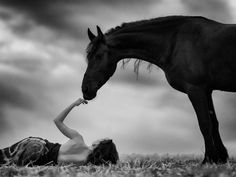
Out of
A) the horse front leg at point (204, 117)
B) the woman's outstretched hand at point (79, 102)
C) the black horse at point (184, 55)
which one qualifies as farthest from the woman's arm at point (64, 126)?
the horse front leg at point (204, 117)

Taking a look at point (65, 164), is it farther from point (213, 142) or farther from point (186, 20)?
point (186, 20)

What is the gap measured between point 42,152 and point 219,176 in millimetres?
2907

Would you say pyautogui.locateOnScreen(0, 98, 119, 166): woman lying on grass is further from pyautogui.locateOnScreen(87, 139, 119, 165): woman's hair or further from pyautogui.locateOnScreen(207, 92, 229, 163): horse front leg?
pyautogui.locateOnScreen(207, 92, 229, 163): horse front leg

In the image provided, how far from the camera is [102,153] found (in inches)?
242

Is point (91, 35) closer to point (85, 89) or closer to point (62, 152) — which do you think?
point (85, 89)

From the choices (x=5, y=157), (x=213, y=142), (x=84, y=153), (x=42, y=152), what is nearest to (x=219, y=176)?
(x=213, y=142)

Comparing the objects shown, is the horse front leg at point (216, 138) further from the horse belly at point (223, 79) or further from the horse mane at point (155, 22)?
the horse mane at point (155, 22)

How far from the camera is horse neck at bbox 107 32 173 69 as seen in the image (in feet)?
21.4

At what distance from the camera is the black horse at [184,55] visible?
6078mm

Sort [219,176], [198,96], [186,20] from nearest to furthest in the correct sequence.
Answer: [219,176]
[198,96]
[186,20]

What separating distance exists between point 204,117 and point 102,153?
4.77ft

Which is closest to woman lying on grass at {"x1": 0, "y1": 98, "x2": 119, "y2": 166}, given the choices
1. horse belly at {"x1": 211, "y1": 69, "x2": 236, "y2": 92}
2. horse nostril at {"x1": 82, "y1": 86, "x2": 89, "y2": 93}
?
horse nostril at {"x1": 82, "y1": 86, "x2": 89, "y2": 93}

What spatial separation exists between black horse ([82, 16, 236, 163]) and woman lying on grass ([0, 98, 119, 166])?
90cm

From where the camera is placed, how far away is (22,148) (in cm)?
618
